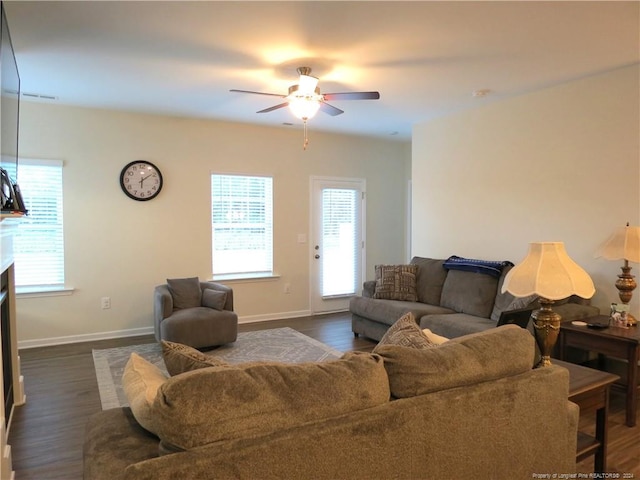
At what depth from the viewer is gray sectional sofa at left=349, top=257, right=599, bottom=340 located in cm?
373

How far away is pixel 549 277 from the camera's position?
6.72 ft

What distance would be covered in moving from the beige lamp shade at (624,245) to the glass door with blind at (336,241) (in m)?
3.70

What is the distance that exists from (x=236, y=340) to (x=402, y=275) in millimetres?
1995

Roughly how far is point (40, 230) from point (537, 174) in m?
5.13

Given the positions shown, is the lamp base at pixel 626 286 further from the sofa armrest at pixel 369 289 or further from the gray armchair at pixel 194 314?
the gray armchair at pixel 194 314

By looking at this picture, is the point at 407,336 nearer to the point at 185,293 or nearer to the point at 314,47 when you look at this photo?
the point at 314,47

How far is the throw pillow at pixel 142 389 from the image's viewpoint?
A: 1.37 metres

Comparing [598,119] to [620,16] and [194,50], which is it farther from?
[194,50]

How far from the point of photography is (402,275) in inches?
195

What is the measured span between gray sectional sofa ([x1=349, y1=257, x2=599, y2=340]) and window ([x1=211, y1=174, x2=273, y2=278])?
1593mm

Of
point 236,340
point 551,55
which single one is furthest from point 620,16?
point 236,340

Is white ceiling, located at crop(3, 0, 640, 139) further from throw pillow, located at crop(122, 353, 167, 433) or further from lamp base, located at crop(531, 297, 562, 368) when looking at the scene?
throw pillow, located at crop(122, 353, 167, 433)

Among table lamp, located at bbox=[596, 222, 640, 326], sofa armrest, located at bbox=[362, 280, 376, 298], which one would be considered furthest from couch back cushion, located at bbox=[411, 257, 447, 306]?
table lamp, located at bbox=[596, 222, 640, 326]

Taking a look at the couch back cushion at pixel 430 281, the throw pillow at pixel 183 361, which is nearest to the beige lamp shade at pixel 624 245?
the couch back cushion at pixel 430 281
